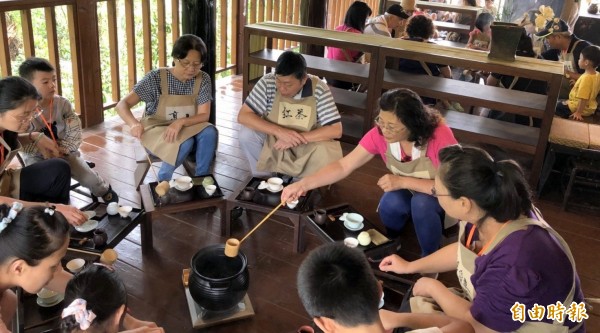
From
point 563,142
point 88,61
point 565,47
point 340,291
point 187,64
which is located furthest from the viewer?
point 565,47

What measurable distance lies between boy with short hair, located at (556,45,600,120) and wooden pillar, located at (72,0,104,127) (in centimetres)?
411

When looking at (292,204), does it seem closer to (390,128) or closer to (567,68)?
(390,128)

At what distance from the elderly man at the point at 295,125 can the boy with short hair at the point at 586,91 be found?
2.52m

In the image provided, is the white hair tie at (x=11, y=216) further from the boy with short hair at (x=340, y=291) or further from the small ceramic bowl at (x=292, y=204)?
the small ceramic bowl at (x=292, y=204)

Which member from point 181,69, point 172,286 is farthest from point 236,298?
point 181,69

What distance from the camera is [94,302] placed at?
5.25 ft

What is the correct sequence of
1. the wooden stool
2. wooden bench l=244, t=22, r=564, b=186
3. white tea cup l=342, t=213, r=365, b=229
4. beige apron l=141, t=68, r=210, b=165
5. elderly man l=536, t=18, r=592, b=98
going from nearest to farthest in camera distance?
white tea cup l=342, t=213, r=365, b=229, beige apron l=141, t=68, r=210, b=165, the wooden stool, wooden bench l=244, t=22, r=564, b=186, elderly man l=536, t=18, r=592, b=98

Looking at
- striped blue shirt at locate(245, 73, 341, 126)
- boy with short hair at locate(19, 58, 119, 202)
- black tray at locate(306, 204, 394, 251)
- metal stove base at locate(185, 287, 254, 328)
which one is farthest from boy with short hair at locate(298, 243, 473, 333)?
boy with short hair at locate(19, 58, 119, 202)

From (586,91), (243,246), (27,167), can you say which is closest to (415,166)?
(243,246)

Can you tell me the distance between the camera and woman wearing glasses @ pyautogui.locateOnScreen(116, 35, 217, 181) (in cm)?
329

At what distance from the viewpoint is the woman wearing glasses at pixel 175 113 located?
3.29m

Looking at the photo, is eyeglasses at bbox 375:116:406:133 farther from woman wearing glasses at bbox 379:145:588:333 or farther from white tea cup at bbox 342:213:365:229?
woman wearing glasses at bbox 379:145:588:333

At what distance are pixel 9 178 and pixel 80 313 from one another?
149 centimetres

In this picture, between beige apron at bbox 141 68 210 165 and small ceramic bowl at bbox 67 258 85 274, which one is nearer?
small ceramic bowl at bbox 67 258 85 274
